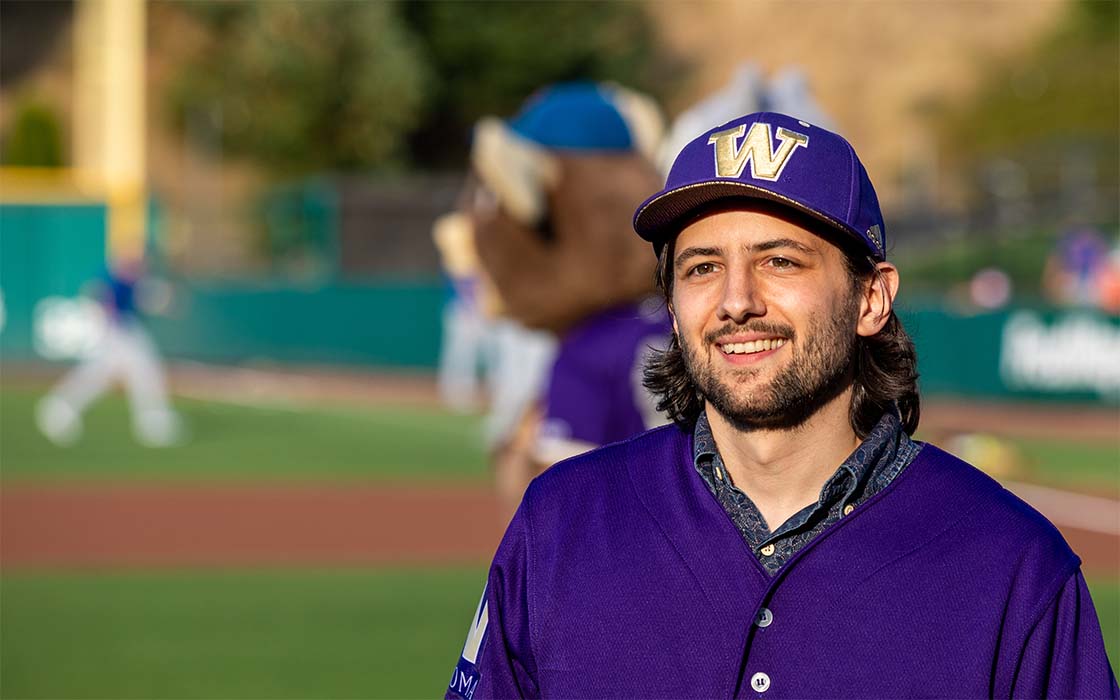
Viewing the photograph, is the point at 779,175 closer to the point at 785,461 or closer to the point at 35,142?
the point at 785,461

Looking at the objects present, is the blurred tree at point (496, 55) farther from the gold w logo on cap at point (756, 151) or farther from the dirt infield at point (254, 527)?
the gold w logo on cap at point (756, 151)

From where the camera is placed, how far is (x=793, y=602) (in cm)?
223

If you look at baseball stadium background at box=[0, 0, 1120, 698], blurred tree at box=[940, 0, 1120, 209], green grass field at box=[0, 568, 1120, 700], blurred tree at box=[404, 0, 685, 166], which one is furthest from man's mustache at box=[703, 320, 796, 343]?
blurred tree at box=[404, 0, 685, 166]

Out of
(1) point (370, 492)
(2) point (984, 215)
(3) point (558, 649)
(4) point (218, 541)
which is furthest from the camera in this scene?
(2) point (984, 215)

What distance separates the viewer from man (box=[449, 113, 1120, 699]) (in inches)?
86.0

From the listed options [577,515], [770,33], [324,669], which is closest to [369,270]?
[324,669]

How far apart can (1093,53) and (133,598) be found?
37667mm

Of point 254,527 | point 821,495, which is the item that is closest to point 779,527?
point 821,495

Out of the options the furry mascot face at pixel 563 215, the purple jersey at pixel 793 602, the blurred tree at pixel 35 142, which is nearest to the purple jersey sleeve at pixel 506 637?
the purple jersey at pixel 793 602

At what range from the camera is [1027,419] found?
18.6 meters

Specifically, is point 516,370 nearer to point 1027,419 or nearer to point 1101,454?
point 1101,454

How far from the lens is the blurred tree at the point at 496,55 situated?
3981cm

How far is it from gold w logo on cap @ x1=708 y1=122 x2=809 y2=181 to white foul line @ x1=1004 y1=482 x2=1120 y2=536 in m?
9.37

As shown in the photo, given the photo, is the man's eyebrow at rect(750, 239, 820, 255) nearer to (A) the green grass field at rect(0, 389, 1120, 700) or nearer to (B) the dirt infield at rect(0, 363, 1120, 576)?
(A) the green grass field at rect(0, 389, 1120, 700)
